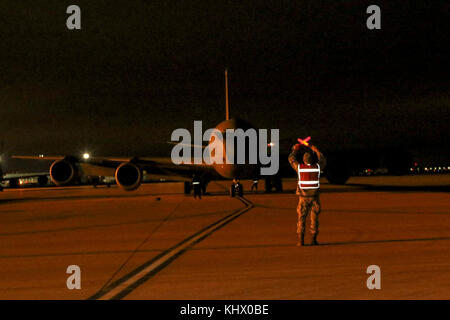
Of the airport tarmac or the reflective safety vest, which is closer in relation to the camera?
the airport tarmac

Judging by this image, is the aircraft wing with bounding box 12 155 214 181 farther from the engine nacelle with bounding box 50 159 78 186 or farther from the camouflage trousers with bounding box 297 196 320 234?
the camouflage trousers with bounding box 297 196 320 234

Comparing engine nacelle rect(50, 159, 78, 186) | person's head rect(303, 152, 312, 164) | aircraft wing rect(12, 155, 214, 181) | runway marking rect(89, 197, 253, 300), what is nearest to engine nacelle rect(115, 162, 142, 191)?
aircraft wing rect(12, 155, 214, 181)

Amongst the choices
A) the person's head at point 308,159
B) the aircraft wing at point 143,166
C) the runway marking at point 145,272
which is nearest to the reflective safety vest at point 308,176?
the person's head at point 308,159

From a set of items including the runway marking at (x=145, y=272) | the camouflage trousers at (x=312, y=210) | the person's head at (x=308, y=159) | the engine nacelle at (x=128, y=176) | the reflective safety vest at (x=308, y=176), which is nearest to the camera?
the runway marking at (x=145, y=272)

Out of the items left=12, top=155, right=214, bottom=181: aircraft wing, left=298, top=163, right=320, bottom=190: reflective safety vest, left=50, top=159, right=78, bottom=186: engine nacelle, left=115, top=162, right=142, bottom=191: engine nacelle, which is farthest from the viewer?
left=12, top=155, right=214, bottom=181: aircraft wing

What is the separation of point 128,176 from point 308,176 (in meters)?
18.9

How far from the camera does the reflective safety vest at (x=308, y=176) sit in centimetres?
1006

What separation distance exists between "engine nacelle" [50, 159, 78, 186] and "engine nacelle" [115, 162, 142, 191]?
8.69 ft

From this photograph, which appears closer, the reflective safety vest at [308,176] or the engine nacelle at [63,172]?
the reflective safety vest at [308,176]

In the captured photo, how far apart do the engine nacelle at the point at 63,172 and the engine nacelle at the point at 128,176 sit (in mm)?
2650

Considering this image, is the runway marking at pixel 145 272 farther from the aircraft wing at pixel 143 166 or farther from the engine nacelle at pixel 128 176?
the aircraft wing at pixel 143 166

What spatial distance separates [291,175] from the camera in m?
31.2

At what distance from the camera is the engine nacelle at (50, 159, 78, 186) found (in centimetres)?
2808

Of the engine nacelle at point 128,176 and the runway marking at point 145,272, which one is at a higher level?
the engine nacelle at point 128,176
